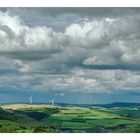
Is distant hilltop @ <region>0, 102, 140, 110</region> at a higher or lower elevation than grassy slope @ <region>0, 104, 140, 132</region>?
higher

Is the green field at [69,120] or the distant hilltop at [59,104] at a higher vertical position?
the distant hilltop at [59,104]

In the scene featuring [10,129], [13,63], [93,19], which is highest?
[93,19]

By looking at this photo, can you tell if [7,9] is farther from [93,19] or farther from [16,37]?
[93,19]

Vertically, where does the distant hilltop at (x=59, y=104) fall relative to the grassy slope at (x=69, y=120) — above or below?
above

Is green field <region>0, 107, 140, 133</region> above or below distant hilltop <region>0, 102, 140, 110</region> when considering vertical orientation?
below

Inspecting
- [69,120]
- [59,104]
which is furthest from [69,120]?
[59,104]
